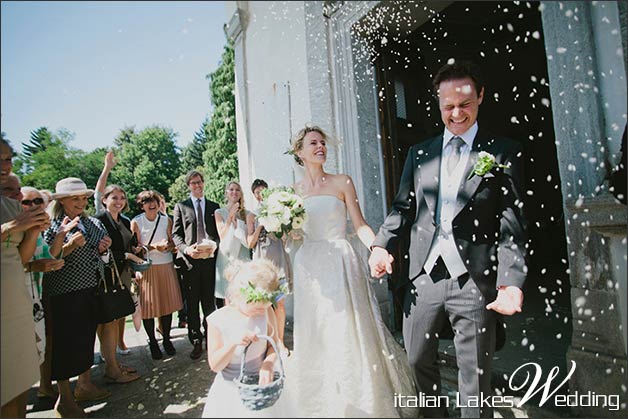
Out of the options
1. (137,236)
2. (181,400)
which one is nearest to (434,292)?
(181,400)

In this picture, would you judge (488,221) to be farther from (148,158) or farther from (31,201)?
(31,201)

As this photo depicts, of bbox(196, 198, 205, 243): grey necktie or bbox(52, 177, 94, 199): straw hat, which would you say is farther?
bbox(196, 198, 205, 243): grey necktie

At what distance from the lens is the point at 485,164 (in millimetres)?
1651

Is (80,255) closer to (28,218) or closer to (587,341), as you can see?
(28,218)

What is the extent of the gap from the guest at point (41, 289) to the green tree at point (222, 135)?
4.39 ft

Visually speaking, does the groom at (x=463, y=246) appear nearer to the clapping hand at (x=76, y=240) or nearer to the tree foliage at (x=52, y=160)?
the tree foliage at (x=52, y=160)

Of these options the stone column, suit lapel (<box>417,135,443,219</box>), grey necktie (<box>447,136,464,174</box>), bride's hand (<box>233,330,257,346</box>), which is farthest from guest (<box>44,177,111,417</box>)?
the stone column

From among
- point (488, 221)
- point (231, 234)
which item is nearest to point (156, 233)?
point (231, 234)

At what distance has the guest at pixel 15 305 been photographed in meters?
1.82

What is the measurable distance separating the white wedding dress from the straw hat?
6.09 ft

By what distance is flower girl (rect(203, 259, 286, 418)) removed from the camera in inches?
62.7

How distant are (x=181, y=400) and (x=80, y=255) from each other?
1.40 metres

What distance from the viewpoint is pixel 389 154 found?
145 inches

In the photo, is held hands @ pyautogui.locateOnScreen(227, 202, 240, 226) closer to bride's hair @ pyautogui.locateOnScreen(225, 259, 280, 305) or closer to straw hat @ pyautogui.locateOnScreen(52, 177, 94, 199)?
straw hat @ pyautogui.locateOnScreen(52, 177, 94, 199)
